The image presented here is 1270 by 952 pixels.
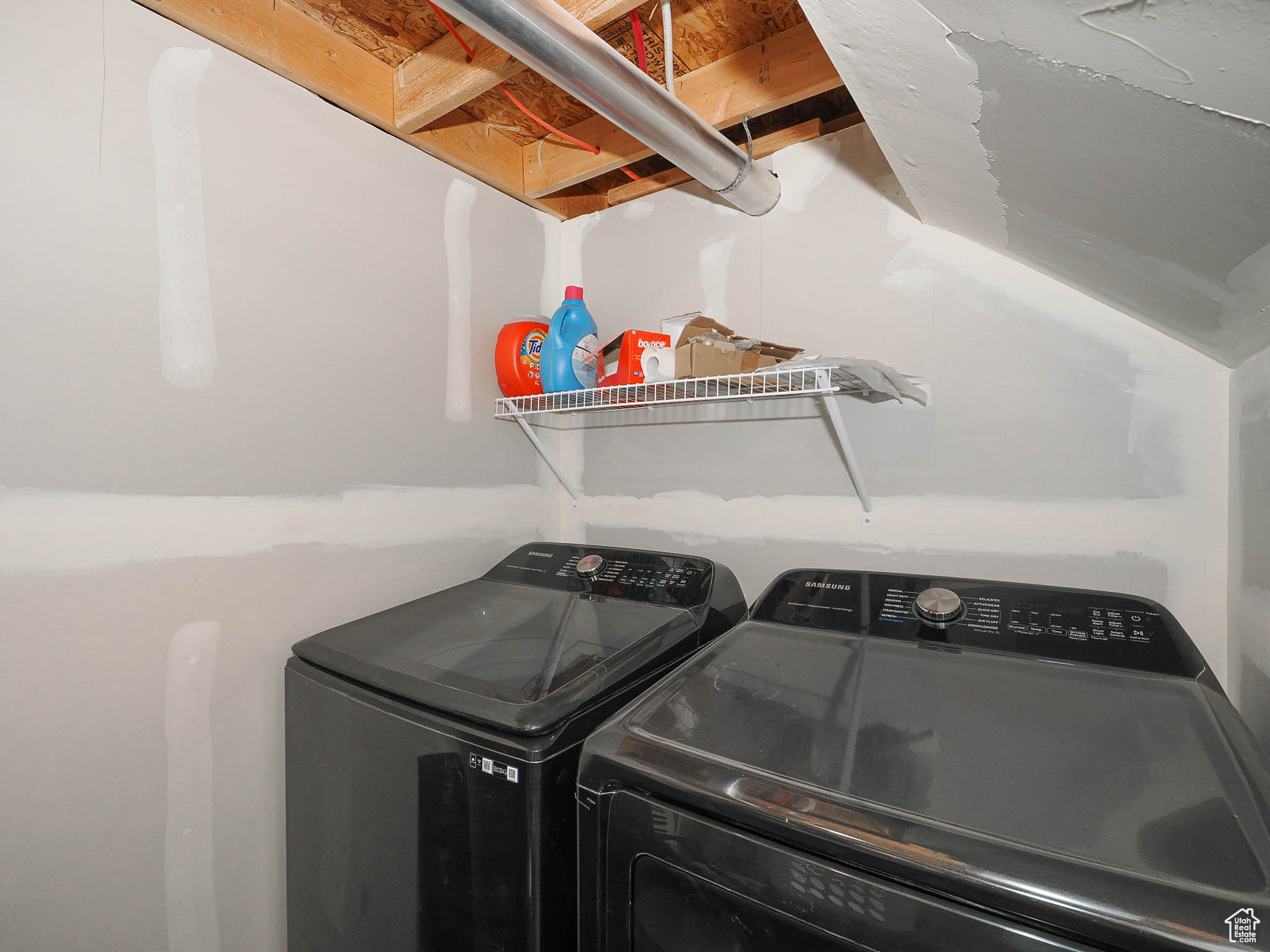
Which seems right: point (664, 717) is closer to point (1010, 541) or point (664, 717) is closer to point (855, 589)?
point (855, 589)

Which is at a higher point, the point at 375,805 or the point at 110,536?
the point at 110,536

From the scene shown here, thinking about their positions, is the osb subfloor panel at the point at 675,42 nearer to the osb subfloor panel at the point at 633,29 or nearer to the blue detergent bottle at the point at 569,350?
the osb subfloor panel at the point at 633,29

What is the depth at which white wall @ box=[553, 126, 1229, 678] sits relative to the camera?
1410mm

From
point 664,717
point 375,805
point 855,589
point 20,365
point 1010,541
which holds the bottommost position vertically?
point 375,805

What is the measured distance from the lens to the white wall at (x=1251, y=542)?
43.6 inches

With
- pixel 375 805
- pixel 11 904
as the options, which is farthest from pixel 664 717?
pixel 11 904

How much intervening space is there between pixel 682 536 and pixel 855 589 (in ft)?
2.48

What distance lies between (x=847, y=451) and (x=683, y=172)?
4.14 ft

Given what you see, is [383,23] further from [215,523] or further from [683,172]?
[215,523]

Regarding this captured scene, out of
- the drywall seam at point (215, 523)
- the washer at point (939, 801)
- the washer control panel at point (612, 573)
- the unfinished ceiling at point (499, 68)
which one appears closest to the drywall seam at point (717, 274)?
the unfinished ceiling at point (499, 68)

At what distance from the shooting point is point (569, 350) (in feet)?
6.39

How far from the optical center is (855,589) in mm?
1464

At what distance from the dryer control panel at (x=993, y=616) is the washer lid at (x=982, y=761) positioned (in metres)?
0.05

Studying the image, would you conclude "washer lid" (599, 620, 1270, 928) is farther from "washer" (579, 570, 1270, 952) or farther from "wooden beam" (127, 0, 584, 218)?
"wooden beam" (127, 0, 584, 218)
